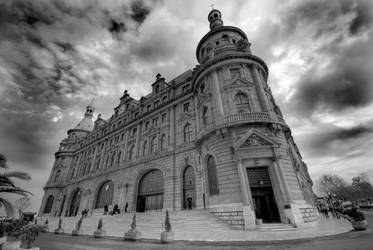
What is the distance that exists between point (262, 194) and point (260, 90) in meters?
11.3

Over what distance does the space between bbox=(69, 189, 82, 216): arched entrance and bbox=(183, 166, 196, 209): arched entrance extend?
1140 inches

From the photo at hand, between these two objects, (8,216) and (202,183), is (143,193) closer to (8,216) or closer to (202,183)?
(202,183)

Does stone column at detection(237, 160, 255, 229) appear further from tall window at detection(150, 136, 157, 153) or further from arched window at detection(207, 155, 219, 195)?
tall window at detection(150, 136, 157, 153)

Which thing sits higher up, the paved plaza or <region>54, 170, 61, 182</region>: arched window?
<region>54, 170, 61, 182</region>: arched window

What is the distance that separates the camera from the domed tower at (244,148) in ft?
49.2

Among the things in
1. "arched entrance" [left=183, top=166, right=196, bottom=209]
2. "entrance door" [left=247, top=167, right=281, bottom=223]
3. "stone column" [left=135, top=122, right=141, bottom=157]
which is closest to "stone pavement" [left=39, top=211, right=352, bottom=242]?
"entrance door" [left=247, top=167, right=281, bottom=223]

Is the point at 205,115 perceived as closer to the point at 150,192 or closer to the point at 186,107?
the point at 186,107

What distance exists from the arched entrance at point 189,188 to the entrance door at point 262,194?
7.69m

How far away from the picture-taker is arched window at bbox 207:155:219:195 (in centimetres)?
1759

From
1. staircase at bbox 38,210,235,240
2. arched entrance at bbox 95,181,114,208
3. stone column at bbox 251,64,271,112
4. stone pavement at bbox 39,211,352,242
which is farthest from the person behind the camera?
arched entrance at bbox 95,181,114,208

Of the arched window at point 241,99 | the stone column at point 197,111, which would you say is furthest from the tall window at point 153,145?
the arched window at point 241,99

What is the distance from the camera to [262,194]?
624 inches

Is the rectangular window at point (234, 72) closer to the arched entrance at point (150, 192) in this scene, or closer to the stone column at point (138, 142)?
the arched entrance at point (150, 192)

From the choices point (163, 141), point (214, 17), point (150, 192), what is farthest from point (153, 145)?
point (214, 17)
